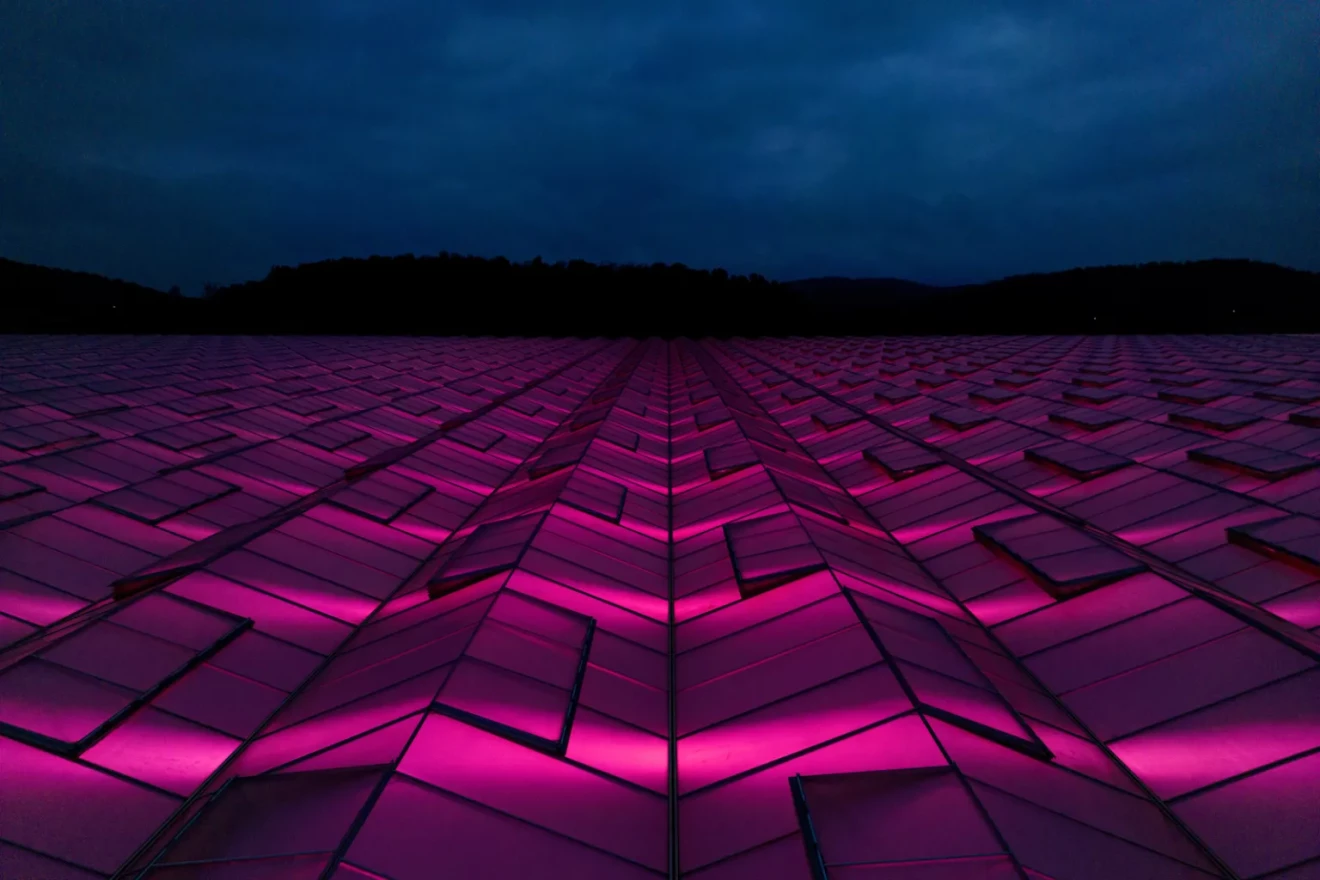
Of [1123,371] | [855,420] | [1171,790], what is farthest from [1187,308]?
[1171,790]

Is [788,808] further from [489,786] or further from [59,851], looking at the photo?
[59,851]

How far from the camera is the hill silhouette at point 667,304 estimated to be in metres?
141

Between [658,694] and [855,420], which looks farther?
[855,420]

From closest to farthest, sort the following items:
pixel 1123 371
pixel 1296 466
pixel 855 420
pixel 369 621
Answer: pixel 369 621
pixel 1296 466
pixel 855 420
pixel 1123 371

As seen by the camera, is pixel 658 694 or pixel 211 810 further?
pixel 658 694

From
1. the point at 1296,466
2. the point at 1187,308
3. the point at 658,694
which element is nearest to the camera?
the point at 658,694

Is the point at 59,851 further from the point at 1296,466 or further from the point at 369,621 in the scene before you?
the point at 1296,466

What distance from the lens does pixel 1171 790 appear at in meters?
10.2

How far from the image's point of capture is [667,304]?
149250 mm

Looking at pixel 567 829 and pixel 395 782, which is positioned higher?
pixel 395 782

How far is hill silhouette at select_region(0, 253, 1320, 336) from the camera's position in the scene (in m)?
141

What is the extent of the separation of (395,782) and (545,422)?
34003 millimetres

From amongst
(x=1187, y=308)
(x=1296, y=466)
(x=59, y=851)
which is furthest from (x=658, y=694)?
(x=1187, y=308)

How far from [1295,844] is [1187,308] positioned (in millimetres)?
172185
